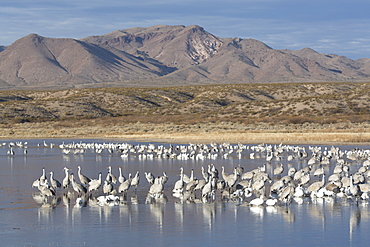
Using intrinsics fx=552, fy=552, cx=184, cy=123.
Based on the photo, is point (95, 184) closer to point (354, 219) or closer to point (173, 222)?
point (173, 222)

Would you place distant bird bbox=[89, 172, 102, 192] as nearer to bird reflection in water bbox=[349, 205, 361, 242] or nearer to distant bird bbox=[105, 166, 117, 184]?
distant bird bbox=[105, 166, 117, 184]

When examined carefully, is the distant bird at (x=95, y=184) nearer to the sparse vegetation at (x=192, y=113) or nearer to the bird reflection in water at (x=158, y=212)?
the bird reflection in water at (x=158, y=212)

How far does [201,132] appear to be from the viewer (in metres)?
60.7

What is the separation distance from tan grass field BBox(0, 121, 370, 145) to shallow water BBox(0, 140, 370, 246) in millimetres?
31746

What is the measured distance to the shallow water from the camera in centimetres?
1261

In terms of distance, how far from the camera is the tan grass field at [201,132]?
50.2m

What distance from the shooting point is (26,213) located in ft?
51.9

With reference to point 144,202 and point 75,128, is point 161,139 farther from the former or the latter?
point 144,202

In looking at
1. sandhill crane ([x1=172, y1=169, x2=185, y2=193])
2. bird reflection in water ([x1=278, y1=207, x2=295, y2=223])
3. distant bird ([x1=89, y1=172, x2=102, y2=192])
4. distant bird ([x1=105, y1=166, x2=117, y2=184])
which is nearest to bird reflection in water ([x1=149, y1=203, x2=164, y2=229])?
sandhill crane ([x1=172, y1=169, x2=185, y2=193])

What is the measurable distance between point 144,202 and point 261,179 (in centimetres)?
417

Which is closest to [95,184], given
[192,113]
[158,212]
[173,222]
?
[158,212]

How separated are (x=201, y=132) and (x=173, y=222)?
46.2 m

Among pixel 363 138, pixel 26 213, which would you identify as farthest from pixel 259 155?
pixel 26 213

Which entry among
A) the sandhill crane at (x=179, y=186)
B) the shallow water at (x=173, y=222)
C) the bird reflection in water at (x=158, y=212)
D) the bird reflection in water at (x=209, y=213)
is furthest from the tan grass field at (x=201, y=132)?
the bird reflection in water at (x=158, y=212)
